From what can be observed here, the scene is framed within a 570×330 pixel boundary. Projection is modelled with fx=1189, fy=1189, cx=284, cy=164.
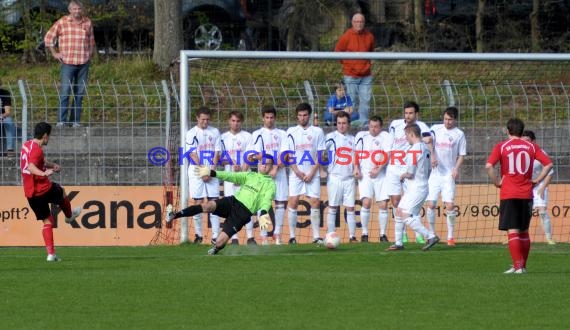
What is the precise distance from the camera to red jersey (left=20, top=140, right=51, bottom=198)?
1470cm

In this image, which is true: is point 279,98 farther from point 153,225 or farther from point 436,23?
point 436,23

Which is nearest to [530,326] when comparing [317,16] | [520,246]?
[520,246]

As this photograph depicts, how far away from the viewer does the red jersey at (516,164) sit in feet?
42.6

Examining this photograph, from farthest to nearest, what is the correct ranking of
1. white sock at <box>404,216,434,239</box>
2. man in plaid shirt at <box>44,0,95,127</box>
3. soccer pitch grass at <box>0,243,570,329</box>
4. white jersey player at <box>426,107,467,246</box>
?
1. man in plaid shirt at <box>44,0,95,127</box>
2. white jersey player at <box>426,107,467,246</box>
3. white sock at <box>404,216,434,239</box>
4. soccer pitch grass at <box>0,243,570,329</box>

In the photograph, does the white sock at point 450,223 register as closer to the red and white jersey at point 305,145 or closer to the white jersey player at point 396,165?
the white jersey player at point 396,165

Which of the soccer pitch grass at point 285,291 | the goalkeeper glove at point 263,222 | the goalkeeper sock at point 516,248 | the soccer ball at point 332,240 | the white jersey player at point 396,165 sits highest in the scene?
the white jersey player at point 396,165

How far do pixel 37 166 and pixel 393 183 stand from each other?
5.97 metres

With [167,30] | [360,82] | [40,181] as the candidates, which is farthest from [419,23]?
[40,181]

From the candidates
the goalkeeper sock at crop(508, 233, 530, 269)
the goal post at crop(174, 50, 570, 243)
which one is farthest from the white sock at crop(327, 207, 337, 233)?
the goalkeeper sock at crop(508, 233, 530, 269)

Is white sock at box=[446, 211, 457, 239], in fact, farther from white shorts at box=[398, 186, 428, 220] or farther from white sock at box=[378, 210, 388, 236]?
white shorts at box=[398, 186, 428, 220]

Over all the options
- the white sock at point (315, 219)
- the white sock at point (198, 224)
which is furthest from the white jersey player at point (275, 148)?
the white sock at point (198, 224)

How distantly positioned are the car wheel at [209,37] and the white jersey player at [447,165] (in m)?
11.9

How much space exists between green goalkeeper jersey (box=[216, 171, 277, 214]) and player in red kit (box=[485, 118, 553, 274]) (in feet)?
12.1

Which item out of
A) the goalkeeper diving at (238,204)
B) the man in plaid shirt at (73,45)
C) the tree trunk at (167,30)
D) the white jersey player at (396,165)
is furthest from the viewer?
the tree trunk at (167,30)
